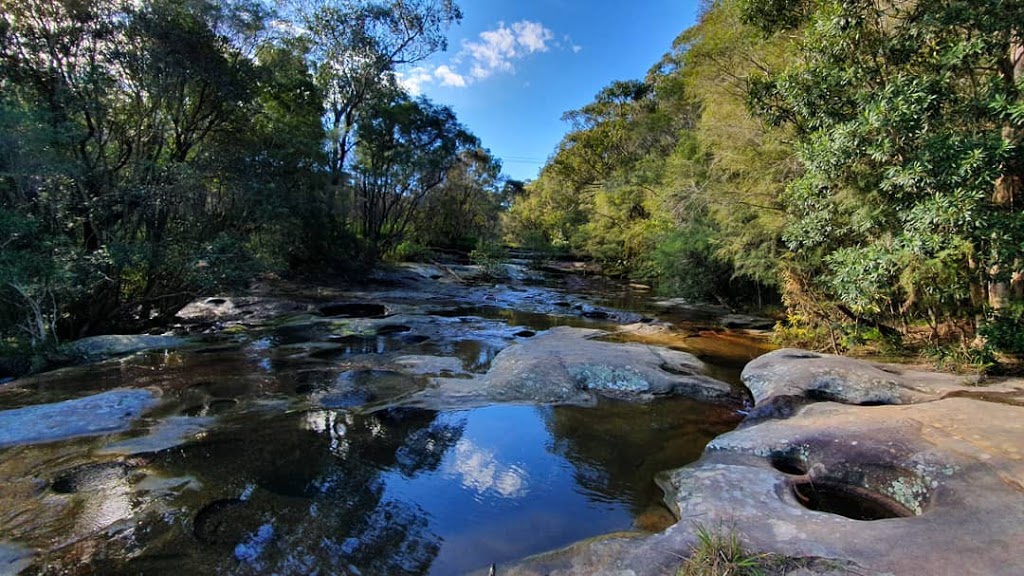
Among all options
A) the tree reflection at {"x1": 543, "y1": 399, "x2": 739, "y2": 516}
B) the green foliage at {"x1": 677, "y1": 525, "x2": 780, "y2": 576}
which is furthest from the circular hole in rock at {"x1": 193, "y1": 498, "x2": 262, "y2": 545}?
the green foliage at {"x1": 677, "y1": 525, "x2": 780, "y2": 576}

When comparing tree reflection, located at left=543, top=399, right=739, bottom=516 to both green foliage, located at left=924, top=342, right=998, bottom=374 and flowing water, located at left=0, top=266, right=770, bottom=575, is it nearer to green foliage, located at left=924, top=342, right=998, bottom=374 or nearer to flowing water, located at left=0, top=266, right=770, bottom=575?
flowing water, located at left=0, top=266, right=770, bottom=575

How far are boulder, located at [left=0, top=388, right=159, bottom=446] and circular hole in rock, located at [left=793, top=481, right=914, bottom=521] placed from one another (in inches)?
285

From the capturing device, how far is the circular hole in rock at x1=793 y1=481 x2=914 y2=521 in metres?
3.77

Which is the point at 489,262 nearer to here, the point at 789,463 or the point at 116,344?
the point at 116,344

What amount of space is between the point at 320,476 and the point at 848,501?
4843mm

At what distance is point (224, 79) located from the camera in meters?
12.6

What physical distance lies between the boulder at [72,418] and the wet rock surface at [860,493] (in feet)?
17.3

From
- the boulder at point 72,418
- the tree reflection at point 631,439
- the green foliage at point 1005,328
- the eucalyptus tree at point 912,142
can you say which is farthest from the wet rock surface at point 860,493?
the boulder at point 72,418

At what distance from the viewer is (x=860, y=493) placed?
4062 millimetres

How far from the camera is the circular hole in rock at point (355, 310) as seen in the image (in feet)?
49.3

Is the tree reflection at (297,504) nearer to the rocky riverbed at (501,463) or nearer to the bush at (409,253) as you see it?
the rocky riverbed at (501,463)

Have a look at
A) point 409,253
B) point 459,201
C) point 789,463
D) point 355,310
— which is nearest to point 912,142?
point 789,463

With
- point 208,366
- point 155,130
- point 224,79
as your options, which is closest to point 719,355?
point 208,366

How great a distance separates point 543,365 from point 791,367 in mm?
3925
